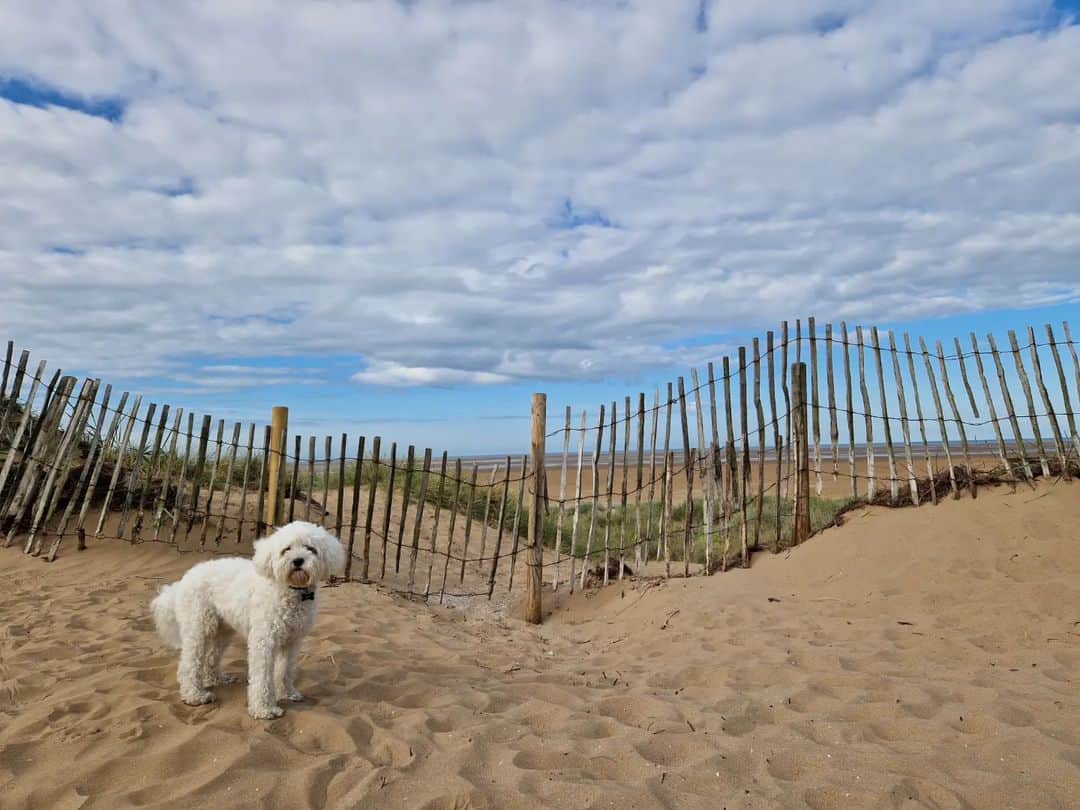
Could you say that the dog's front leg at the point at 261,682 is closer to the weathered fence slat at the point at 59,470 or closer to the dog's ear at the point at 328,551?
the dog's ear at the point at 328,551

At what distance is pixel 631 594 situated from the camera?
777cm

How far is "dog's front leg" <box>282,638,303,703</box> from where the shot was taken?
3.97m

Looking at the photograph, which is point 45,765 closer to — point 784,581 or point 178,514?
point 178,514

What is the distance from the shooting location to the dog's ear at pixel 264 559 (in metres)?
3.82

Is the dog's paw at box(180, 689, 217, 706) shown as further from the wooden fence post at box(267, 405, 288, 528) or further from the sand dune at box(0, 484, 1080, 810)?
the wooden fence post at box(267, 405, 288, 528)

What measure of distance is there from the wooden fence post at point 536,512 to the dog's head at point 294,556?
3.95m

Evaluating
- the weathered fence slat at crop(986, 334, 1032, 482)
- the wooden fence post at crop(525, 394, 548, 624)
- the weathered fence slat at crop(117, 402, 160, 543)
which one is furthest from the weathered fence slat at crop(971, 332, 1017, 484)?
the weathered fence slat at crop(117, 402, 160, 543)

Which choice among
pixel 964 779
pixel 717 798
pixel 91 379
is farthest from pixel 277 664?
pixel 91 379

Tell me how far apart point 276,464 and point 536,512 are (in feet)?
9.92

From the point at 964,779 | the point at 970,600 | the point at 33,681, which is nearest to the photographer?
the point at 964,779

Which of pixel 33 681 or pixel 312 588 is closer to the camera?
pixel 312 588

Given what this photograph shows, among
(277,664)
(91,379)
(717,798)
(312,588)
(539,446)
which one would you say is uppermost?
(91,379)

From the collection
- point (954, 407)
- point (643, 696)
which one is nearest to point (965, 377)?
point (954, 407)

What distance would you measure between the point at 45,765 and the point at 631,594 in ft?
18.3
